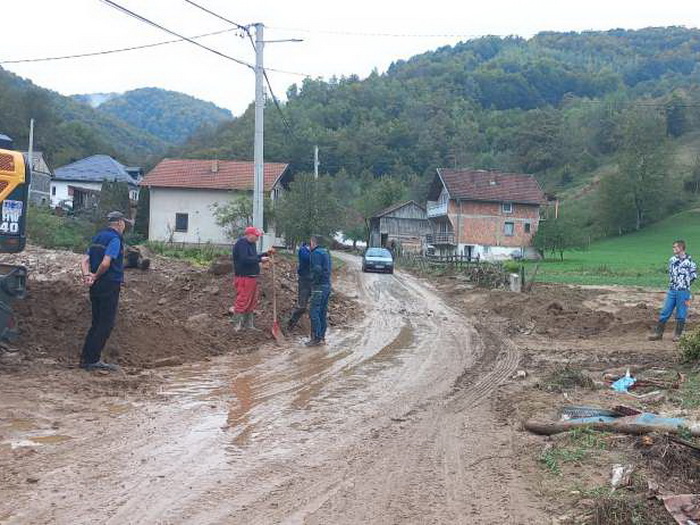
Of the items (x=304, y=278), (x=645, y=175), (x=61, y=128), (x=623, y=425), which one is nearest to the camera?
(x=623, y=425)

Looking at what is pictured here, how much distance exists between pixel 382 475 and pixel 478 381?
4.33 meters

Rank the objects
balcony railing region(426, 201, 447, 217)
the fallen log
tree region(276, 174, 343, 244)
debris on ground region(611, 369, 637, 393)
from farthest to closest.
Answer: balcony railing region(426, 201, 447, 217) → tree region(276, 174, 343, 244) → debris on ground region(611, 369, 637, 393) → the fallen log

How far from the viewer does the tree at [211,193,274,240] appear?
43031 millimetres

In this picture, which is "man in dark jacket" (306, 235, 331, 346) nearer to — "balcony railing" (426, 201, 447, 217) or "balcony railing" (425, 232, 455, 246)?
"balcony railing" (425, 232, 455, 246)

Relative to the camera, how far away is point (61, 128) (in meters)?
93.0

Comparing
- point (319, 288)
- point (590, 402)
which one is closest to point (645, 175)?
point (319, 288)

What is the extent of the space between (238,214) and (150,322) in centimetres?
3445

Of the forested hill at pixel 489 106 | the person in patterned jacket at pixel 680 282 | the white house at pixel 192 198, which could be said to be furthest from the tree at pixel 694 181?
the person in patterned jacket at pixel 680 282

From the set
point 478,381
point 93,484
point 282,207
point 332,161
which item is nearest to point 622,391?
point 478,381

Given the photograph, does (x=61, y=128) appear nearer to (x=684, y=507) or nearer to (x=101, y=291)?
(x=101, y=291)

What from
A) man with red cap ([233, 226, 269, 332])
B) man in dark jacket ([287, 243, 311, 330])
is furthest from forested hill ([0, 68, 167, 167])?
man with red cap ([233, 226, 269, 332])

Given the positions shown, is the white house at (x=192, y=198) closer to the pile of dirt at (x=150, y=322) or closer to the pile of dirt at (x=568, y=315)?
the pile of dirt at (x=568, y=315)

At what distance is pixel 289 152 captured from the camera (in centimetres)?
6116

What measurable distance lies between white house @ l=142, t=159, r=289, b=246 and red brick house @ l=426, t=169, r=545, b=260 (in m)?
22.0
